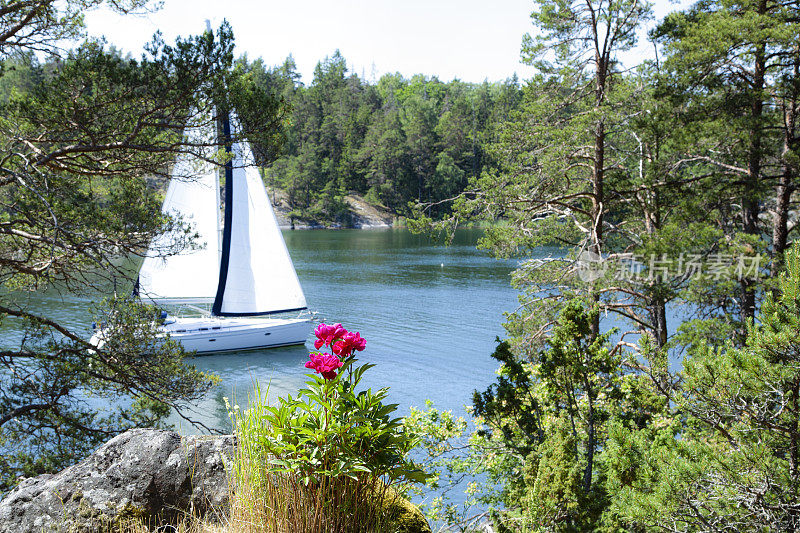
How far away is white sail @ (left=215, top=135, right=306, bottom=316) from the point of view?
61.1 feet

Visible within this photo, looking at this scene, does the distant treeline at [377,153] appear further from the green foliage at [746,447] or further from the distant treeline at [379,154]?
the green foliage at [746,447]

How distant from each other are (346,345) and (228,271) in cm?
1691

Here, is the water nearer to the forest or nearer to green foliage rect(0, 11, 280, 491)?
green foliage rect(0, 11, 280, 491)

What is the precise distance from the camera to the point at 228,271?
18.7 meters

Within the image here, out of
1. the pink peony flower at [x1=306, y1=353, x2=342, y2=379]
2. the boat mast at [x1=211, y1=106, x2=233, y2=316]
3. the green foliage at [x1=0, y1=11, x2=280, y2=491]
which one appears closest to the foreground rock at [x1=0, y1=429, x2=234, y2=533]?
the pink peony flower at [x1=306, y1=353, x2=342, y2=379]

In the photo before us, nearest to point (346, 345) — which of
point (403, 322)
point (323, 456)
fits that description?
point (323, 456)

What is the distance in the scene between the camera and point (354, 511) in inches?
103

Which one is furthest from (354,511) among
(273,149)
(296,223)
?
(296,223)

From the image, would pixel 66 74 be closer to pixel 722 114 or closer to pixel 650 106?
pixel 650 106

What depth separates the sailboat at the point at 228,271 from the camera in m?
18.5

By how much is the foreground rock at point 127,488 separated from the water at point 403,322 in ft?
5.65

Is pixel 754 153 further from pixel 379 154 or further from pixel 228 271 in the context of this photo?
pixel 379 154

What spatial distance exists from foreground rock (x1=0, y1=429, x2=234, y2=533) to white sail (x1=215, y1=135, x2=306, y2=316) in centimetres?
1580

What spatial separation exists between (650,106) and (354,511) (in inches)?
371
